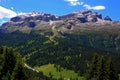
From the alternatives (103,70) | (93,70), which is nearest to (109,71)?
(103,70)

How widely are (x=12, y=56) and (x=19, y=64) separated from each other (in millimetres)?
4079

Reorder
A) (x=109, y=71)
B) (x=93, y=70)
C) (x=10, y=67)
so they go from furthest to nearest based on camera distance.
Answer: (x=93, y=70) < (x=109, y=71) < (x=10, y=67)

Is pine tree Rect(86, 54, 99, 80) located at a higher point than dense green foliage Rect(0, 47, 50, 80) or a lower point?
lower

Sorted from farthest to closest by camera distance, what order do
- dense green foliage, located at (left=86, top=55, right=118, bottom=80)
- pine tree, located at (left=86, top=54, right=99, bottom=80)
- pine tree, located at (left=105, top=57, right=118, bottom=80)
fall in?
pine tree, located at (left=86, top=54, right=99, bottom=80) → dense green foliage, located at (left=86, top=55, right=118, bottom=80) → pine tree, located at (left=105, top=57, right=118, bottom=80)

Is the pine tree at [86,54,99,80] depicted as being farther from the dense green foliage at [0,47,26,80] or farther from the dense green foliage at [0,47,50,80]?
the dense green foliage at [0,47,26,80]

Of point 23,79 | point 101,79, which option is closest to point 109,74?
point 101,79

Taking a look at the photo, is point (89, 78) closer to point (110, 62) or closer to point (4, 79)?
point (110, 62)

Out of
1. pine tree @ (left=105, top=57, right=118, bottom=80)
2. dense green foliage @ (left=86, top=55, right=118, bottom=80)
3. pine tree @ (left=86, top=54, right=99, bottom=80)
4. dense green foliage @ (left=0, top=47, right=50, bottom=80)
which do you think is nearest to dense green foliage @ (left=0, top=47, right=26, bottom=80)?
dense green foliage @ (left=0, top=47, right=50, bottom=80)

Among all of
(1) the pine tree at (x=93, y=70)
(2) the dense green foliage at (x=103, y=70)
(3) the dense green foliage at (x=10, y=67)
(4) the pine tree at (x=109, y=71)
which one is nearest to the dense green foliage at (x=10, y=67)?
(3) the dense green foliage at (x=10, y=67)

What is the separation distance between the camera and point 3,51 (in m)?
61.8

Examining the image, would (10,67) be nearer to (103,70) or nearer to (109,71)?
(103,70)

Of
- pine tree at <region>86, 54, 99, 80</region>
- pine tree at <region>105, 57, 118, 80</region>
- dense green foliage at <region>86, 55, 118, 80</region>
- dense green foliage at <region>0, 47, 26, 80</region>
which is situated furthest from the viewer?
pine tree at <region>86, 54, 99, 80</region>

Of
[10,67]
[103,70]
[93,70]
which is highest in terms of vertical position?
[10,67]

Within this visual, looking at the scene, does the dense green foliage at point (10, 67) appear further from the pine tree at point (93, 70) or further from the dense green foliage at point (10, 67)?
the pine tree at point (93, 70)
